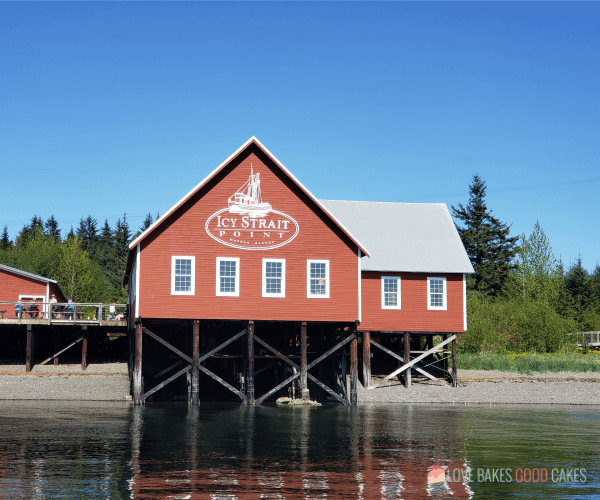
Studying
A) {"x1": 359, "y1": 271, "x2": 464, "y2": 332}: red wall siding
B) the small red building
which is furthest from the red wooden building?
the small red building

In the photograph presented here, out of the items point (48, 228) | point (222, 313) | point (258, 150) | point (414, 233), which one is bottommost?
point (222, 313)

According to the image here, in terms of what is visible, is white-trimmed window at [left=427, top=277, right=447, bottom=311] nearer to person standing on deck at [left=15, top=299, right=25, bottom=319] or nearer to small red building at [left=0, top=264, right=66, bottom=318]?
person standing on deck at [left=15, top=299, right=25, bottom=319]

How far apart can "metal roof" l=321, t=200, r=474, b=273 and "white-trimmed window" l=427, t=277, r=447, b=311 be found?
2.25 ft

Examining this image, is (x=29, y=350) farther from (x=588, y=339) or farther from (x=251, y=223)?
(x=588, y=339)

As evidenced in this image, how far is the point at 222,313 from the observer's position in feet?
107

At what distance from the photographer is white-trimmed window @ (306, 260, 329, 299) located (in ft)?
110

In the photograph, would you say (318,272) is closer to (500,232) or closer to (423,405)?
(423,405)

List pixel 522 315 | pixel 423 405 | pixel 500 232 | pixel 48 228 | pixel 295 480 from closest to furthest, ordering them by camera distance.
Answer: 1. pixel 295 480
2. pixel 423 405
3. pixel 522 315
4. pixel 500 232
5. pixel 48 228

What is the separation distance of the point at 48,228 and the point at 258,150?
108 meters

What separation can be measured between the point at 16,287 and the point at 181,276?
17577 millimetres

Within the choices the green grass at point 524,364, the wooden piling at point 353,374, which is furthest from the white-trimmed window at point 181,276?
the green grass at point 524,364

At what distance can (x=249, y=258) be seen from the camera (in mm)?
33000

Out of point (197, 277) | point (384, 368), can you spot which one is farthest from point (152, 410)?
point (384, 368)

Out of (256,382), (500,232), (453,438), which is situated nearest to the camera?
(453,438)
